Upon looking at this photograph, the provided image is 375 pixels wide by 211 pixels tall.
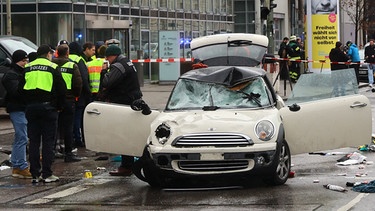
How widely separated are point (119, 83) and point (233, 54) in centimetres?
Result: 222

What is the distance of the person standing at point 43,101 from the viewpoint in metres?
12.5

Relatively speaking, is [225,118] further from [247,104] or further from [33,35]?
[33,35]

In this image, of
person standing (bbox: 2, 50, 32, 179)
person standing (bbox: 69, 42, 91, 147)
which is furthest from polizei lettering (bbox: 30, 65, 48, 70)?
person standing (bbox: 69, 42, 91, 147)

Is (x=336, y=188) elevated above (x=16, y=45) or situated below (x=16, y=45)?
A: below

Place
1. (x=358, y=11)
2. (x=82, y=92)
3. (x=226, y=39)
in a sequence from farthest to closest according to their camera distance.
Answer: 1. (x=358, y=11)
2. (x=82, y=92)
3. (x=226, y=39)

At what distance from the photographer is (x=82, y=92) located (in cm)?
1672

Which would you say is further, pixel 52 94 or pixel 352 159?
pixel 352 159

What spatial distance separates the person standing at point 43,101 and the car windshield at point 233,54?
3092mm

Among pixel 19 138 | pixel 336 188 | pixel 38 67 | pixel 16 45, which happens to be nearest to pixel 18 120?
pixel 19 138

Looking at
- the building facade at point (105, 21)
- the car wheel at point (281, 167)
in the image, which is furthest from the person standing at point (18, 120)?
the building facade at point (105, 21)

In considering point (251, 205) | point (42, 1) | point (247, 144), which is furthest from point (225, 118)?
point (42, 1)

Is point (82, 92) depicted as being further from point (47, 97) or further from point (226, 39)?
point (47, 97)

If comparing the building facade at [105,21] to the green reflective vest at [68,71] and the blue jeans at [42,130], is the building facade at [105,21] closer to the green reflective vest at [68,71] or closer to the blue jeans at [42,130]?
the green reflective vest at [68,71]

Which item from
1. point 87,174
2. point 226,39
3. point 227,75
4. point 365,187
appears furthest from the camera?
point 226,39
